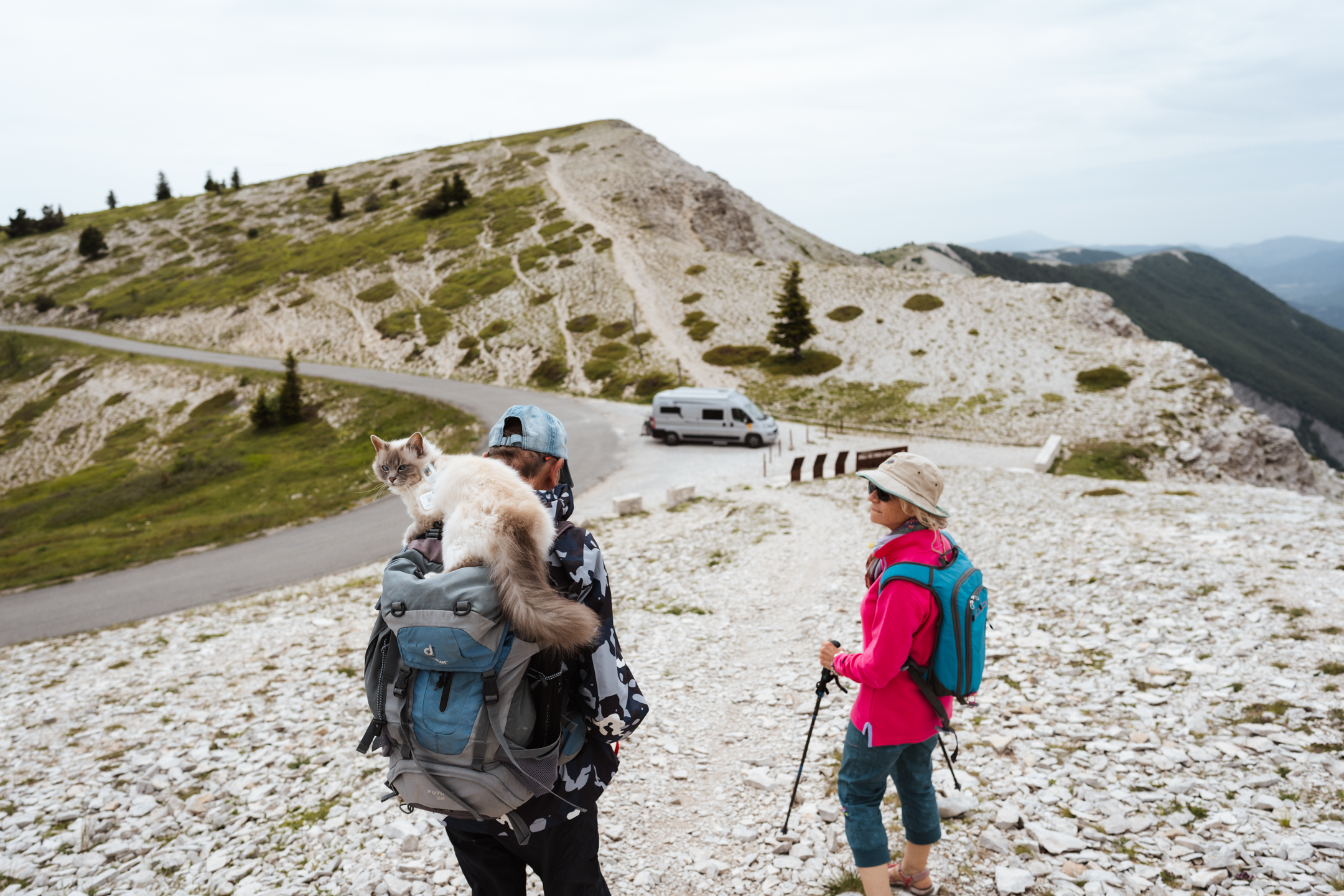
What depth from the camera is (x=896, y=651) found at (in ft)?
12.6

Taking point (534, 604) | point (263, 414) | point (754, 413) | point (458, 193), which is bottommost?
point (263, 414)

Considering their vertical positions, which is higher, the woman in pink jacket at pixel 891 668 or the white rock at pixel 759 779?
the woman in pink jacket at pixel 891 668

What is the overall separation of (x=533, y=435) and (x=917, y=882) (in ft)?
13.8

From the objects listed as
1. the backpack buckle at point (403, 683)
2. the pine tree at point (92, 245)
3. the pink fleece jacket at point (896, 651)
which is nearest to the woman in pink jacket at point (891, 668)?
the pink fleece jacket at point (896, 651)

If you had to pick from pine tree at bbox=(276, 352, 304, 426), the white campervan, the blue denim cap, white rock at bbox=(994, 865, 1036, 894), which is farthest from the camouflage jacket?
pine tree at bbox=(276, 352, 304, 426)

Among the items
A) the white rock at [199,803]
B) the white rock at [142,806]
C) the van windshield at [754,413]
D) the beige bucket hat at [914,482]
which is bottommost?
the white rock at [199,803]

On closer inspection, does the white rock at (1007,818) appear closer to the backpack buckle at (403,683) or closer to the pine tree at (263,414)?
the backpack buckle at (403,683)

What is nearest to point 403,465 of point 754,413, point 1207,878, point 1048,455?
point 1207,878

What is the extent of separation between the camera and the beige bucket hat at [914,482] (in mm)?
3857

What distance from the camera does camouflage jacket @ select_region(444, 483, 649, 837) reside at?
3129 mm

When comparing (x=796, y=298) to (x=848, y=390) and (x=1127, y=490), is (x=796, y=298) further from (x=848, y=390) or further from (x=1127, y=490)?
(x=1127, y=490)

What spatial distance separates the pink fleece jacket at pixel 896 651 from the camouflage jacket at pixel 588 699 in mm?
1473

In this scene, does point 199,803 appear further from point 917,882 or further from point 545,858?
point 917,882

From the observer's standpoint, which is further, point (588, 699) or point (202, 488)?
point (202, 488)
